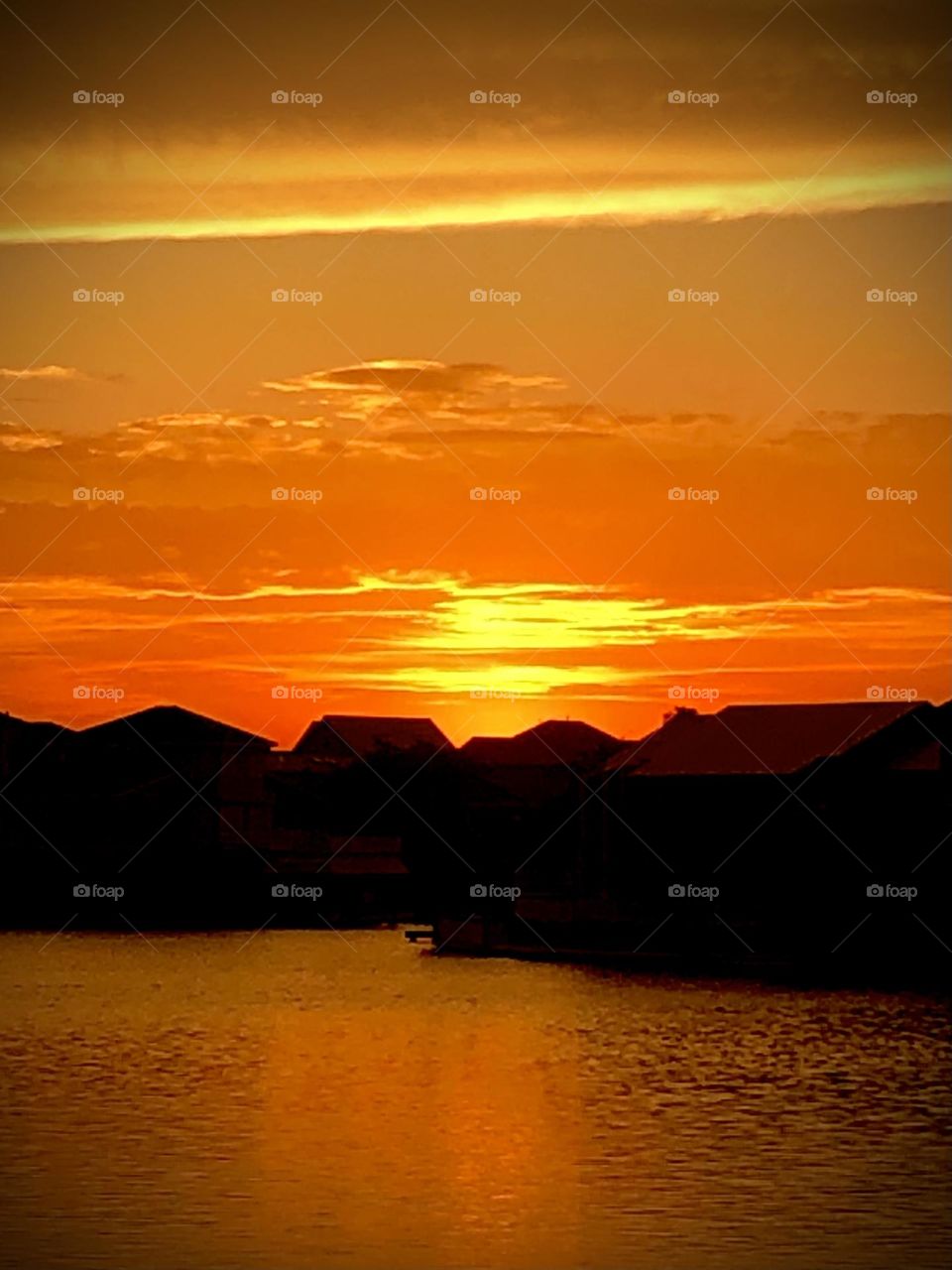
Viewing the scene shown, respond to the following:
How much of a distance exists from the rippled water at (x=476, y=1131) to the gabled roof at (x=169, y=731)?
28.7 meters

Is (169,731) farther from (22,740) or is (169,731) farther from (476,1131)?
(476,1131)

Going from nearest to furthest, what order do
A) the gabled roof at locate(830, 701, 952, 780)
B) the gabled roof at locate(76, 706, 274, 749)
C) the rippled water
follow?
the rippled water < the gabled roof at locate(830, 701, 952, 780) < the gabled roof at locate(76, 706, 274, 749)

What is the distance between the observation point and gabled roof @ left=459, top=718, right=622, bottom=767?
77.7 metres

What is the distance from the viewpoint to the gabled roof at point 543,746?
77.7 meters

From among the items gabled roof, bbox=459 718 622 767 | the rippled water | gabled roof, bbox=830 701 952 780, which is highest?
gabled roof, bbox=459 718 622 767

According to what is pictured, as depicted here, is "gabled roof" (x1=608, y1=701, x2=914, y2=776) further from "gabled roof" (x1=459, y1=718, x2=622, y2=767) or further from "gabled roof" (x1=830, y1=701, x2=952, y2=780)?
"gabled roof" (x1=459, y1=718, x2=622, y2=767)

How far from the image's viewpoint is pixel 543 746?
277ft

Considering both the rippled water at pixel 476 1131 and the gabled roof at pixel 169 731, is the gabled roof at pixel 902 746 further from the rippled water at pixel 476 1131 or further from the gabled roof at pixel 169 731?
the gabled roof at pixel 169 731

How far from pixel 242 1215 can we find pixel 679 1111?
24.5 ft

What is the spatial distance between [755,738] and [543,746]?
37.7m

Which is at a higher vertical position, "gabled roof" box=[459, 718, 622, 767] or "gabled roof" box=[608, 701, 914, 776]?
"gabled roof" box=[459, 718, 622, 767]

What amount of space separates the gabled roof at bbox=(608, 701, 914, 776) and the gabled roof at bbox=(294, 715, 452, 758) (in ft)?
98.4

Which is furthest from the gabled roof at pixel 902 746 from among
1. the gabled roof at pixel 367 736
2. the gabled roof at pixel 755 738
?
the gabled roof at pixel 367 736

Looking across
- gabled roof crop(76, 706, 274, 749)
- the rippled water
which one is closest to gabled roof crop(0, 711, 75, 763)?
gabled roof crop(76, 706, 274, 749)
